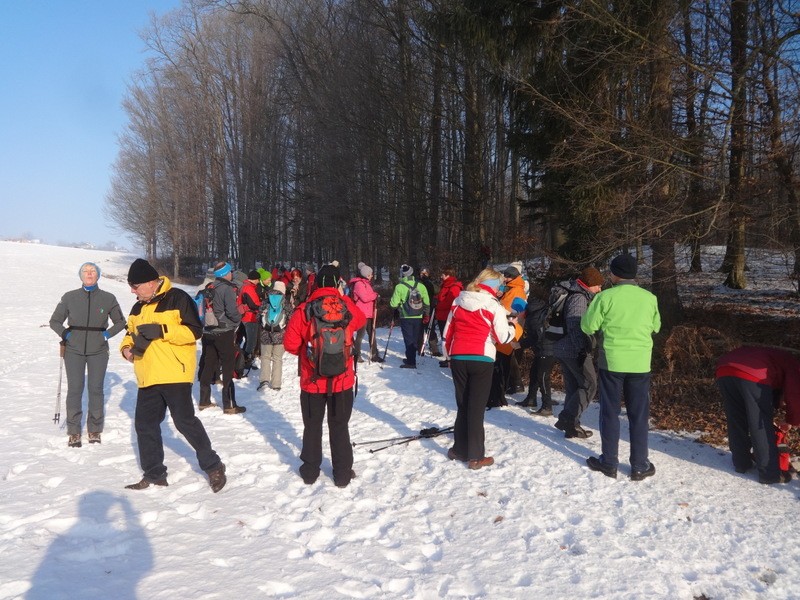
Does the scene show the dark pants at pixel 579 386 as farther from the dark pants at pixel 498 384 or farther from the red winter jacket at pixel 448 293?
the red winter jacket at pixel 448 293

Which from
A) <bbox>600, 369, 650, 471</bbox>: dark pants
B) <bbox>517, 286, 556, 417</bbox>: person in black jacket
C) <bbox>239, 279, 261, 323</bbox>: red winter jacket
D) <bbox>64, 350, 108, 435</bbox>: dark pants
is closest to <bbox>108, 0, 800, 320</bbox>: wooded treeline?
<bbox>517, 286, 556, 417</bbox>: person in black jacket

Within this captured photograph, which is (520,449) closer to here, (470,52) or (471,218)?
(470,52)

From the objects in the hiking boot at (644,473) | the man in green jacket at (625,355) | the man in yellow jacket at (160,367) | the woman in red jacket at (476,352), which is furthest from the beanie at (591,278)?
the man in yellow jacket at (160,367)

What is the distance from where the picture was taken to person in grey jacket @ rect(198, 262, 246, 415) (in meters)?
7.75

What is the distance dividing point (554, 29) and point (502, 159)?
19.7m

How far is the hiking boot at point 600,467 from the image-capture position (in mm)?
5352

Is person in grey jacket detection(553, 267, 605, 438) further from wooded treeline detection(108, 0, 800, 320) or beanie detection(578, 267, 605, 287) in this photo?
wooded treeline detection(108, 0, 800, 320)

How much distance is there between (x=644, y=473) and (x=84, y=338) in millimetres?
6077

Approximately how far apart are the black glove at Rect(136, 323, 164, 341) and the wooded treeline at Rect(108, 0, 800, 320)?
20.7 feet

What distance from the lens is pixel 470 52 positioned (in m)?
13.3

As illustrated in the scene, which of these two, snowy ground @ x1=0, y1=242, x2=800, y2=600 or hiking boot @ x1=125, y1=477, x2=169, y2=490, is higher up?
hiking boot @ x1=125, y1=477, x2=169, y2=490


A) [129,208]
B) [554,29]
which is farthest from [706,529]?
[129,208]

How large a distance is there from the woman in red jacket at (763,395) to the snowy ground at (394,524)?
0.90 feet

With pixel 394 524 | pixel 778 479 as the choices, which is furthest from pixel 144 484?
pixel 778 479
